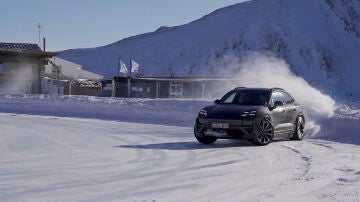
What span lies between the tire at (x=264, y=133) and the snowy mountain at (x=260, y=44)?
64.3 metres

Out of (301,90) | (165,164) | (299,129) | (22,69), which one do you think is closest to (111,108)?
(301,90)

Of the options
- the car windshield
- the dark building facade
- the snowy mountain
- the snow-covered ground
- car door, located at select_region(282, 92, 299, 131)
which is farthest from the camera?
the snowy mountain

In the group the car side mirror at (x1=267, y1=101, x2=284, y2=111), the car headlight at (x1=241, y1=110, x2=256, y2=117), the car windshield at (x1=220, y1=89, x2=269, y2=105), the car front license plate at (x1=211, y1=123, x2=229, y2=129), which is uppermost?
the car windshield at (x1=220, y1=89, x2=269, y2=105)

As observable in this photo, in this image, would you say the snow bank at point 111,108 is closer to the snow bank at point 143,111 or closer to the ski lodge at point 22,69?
the snow bank at point 143,111

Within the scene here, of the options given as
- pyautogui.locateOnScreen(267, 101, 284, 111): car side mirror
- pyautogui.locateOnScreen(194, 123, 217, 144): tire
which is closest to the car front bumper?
pyautogui.locateOnScreen(194, 123, 217, 144): tire

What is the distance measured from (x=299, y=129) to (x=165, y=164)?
649 centimetres

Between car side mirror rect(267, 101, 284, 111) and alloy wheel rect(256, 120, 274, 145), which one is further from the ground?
car side mirror rect(267, 101, 284, 111)

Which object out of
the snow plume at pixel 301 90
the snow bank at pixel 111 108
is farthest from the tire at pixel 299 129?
the snow bank at pixel 111 108

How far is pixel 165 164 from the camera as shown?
11273 millimetres

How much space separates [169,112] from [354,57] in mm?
74767

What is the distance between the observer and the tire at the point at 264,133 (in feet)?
48.8

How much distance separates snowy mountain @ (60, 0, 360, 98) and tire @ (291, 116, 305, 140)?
6223 cm

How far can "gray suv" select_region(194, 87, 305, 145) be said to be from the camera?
14711 mm

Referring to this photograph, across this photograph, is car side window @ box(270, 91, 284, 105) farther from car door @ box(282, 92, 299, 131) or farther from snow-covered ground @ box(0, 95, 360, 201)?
snow-covered ground @ box(0, 95, 360, 201)
